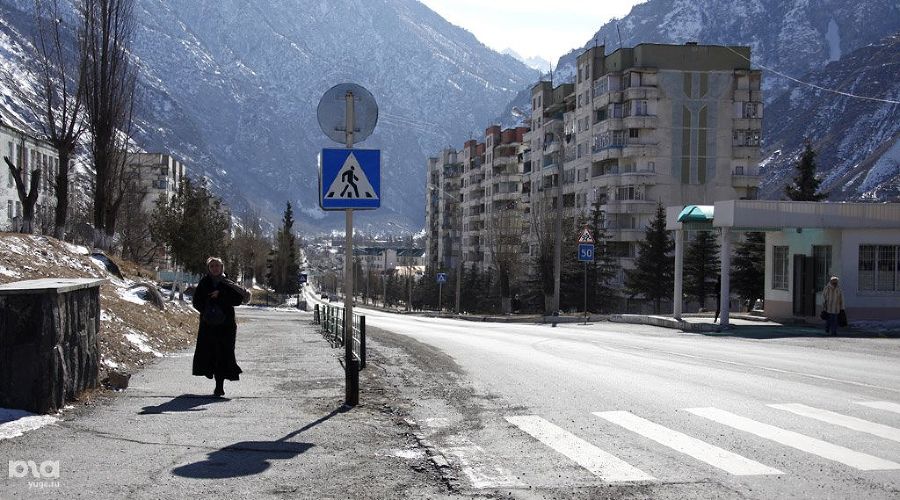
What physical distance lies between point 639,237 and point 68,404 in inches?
2869

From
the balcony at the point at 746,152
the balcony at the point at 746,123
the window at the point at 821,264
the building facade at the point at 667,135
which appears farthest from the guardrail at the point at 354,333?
the balcony at the point at 746,123

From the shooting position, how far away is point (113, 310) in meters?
16.8

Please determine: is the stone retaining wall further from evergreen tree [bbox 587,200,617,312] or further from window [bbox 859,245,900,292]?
evergreen tree [bbox 587,200,617,312]

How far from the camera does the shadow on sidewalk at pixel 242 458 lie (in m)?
6.68

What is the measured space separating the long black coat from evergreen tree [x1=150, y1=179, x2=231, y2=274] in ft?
120

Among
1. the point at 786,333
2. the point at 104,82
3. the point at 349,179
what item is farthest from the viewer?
the point at 104,82

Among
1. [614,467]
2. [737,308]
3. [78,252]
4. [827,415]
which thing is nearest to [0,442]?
[614,467]

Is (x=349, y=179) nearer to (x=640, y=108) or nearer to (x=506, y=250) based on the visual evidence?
(x=506, y=250)

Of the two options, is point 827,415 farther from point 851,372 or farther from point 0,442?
point 0,442

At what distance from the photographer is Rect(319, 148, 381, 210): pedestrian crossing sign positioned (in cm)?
1024

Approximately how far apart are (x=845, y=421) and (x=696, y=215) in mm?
22953

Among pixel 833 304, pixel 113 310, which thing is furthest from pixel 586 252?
pixel 113 310

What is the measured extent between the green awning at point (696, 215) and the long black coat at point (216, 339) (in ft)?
76.0

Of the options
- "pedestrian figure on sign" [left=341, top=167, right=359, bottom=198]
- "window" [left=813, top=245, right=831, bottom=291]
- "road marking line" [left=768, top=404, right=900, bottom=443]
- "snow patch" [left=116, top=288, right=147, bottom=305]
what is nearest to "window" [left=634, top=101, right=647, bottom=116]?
"window" [left=813, top=245, right=831, bottom=291]
